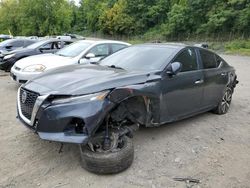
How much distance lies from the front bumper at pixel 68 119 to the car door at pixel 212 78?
2763mm

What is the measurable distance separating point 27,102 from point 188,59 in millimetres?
2891

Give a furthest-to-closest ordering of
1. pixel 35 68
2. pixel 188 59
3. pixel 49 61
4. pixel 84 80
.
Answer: pixel 49 61, pixel 35 68, pixel 188 59, pixel 84 80

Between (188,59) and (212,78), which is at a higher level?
(188,59)

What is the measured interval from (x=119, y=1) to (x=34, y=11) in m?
27.1

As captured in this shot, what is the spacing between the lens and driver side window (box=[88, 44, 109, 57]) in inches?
347

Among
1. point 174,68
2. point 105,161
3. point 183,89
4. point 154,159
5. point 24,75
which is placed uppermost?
point 174,68

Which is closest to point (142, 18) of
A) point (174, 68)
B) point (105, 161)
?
point (174, 68)

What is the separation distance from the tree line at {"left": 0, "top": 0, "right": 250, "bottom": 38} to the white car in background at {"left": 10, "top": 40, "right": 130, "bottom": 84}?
1476 inches

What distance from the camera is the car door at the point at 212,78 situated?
579cm

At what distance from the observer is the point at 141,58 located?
517cm

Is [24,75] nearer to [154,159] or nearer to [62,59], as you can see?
[62,59]

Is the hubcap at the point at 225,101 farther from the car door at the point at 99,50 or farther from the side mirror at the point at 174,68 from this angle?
the car door at the point at 99,50

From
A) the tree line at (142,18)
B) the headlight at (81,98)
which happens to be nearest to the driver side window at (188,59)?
the headlight at (81,98)

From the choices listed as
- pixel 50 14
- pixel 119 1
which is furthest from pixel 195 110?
pixel 119 1
